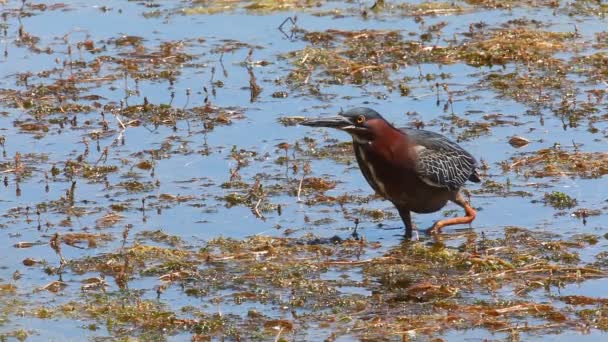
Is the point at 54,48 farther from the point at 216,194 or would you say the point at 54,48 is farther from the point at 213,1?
the point at 216,194

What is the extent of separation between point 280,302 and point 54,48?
795cm

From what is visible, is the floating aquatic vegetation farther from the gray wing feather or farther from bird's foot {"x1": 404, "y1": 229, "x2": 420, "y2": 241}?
bird's foot {"x1": 404, "y1": 229, "x2": 420, "y2": 241}

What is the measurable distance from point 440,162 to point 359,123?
79 cm

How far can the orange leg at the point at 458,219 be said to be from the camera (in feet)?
38.2

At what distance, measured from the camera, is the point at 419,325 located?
→ 30.0 ft

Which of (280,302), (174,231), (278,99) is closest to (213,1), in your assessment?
(278,99)

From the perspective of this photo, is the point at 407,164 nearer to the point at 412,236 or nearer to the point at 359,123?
the point at 359,123

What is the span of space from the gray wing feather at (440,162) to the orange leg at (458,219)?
141 mm

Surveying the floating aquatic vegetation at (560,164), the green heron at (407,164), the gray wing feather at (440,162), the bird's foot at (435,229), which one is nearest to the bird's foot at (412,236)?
the green heron at (407,164)

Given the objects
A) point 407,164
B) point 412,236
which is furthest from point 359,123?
point 412,236

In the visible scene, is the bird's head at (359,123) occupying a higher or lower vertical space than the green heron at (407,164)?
higher

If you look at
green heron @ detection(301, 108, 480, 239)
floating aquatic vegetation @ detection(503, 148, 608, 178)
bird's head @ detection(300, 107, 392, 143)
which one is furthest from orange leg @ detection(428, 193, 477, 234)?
floating aquatic vegetation @ detection(503, 148, 608, 178)

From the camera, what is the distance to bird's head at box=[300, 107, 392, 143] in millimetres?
10961

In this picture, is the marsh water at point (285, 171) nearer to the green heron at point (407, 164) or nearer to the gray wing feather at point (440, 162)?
the green heron at point (407, 164)
